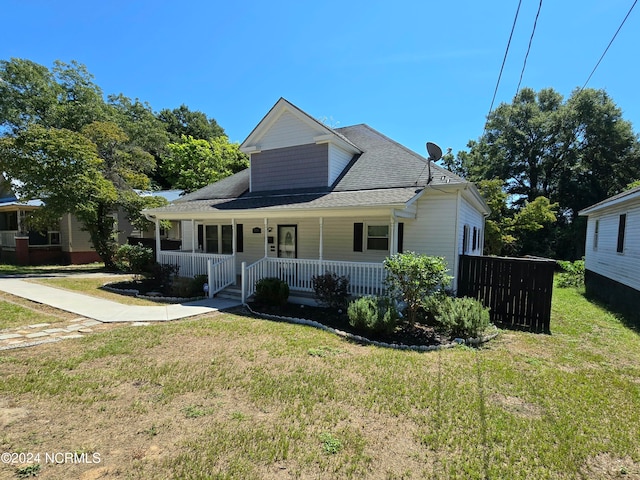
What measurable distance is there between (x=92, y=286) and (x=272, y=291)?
7.81 m

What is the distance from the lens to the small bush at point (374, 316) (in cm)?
657

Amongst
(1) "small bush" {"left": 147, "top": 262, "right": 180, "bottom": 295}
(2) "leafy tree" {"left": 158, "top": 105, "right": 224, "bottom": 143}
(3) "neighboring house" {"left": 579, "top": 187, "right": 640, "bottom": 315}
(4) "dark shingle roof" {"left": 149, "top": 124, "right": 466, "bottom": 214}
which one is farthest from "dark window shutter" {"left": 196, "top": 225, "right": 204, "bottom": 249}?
(2) "leafy tree" {"left": 158, "top": 105, "right": 224, "bottom": 143}

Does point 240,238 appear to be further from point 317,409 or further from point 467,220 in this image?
point 317,409

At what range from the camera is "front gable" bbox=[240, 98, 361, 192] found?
37.4 feet

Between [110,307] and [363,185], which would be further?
[363,185]

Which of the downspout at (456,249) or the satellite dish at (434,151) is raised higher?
the satellite dish at (434,151)

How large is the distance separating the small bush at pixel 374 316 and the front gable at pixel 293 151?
18.1ft

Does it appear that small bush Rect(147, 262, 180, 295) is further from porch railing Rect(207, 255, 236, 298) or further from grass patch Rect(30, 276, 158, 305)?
porch railing Rect(207, 255, 236, 298)

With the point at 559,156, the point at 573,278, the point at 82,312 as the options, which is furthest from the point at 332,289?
the point at 559,156

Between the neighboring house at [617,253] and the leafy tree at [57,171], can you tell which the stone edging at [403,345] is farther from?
the leafy tree at [57,171]

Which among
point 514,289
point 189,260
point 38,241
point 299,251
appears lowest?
point 514,289

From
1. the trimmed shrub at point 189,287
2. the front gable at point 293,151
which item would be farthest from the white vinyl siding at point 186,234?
the trimmed shrub at point 189,287

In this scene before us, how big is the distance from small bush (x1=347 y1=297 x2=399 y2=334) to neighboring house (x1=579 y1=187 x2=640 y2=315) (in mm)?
7575

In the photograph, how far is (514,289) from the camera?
794 centimetres
